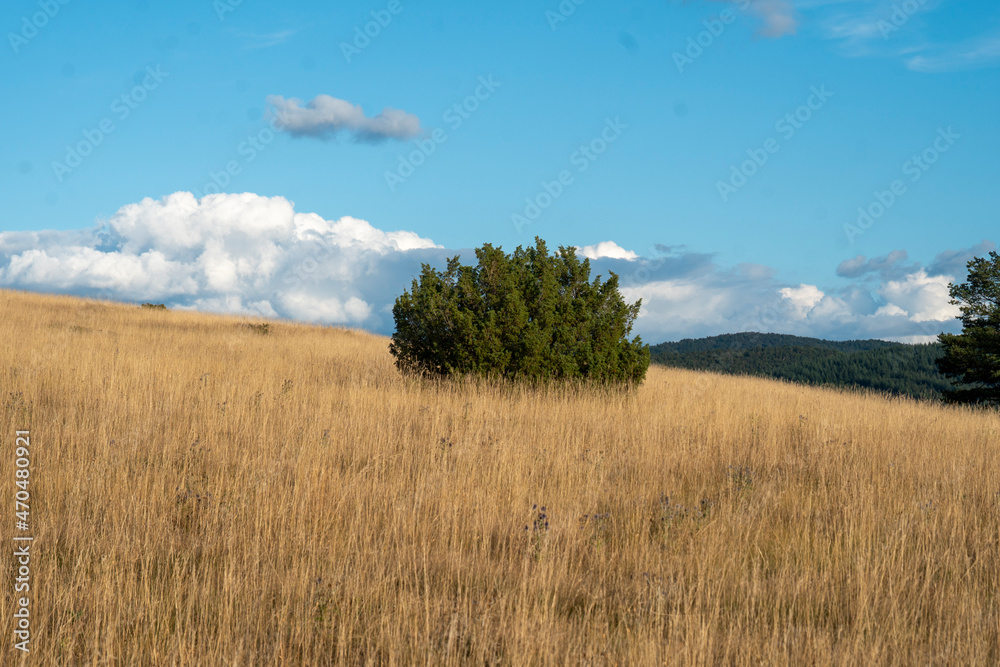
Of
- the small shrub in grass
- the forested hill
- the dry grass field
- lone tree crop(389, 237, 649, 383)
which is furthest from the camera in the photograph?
the forested hill

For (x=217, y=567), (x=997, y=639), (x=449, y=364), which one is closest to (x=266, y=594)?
(x=217, y=567)

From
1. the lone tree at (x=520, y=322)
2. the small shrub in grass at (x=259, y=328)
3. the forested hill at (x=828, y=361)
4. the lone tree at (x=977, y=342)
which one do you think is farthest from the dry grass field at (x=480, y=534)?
the forested hill at (x=828, y=361)

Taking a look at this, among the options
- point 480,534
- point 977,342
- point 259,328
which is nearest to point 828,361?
point 977,342

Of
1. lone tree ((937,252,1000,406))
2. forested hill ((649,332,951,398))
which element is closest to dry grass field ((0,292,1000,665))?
lone tree ((937,252,1000,406))

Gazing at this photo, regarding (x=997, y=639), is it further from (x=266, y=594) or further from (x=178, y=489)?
(x=178, y=489)

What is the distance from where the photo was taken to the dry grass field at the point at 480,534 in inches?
123

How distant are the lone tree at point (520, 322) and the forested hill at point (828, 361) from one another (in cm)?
3057

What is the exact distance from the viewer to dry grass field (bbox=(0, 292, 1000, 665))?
123 inches

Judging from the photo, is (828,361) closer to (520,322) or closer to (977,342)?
(977,342)

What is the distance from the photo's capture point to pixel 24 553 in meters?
3.95

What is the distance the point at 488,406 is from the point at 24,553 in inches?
240

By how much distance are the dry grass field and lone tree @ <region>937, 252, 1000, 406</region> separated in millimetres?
20036

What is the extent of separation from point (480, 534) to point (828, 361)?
57548 millimetres

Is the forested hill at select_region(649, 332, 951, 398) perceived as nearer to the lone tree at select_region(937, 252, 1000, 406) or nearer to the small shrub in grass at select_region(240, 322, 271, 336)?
the lone tree at select_region(937, 252, 1000, 406)
